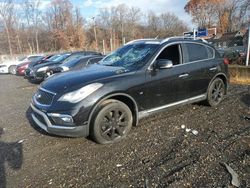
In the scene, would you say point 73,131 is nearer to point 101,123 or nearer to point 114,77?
point 101,123

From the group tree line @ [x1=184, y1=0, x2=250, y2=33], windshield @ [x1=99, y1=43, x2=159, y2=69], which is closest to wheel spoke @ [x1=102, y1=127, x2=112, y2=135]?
windshield @ [x1=99, y1=43, x2=159, y2=69]

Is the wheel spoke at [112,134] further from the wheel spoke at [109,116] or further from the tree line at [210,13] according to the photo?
the tree line at [210,13]

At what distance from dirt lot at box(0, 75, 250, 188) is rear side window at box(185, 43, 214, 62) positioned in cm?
133

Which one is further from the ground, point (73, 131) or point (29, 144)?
point (73, 131)

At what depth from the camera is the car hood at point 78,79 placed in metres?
4.31

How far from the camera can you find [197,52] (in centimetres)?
598

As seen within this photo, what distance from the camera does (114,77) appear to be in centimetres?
455

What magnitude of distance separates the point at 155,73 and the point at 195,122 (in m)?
1.43

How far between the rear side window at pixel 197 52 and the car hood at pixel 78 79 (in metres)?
1.75

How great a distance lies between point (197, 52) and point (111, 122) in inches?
112

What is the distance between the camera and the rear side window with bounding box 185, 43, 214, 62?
575cm

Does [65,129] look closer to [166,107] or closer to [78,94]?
[78,94]

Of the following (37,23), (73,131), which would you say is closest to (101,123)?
(73,131)

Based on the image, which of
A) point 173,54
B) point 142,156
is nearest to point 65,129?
point 142,156
